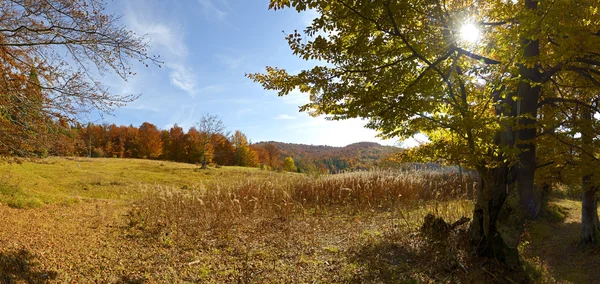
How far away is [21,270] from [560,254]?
10.4 meters

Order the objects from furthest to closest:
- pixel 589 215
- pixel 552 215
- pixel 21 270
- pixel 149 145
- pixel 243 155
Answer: pixel 243 155
pixel 149 145
pixel 552 215
pixel 589 215
pixel 21 270

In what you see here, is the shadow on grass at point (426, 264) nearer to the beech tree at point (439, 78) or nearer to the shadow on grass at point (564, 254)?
the beech tree at point (439, 78)

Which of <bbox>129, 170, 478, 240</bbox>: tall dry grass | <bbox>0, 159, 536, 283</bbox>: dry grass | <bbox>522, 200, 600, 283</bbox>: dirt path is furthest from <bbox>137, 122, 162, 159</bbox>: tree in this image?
<bbox>522, 200, 600, 283</bbox>: dirt path

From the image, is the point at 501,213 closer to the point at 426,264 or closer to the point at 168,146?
the point at 426,264

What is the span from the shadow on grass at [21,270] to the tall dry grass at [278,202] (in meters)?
1.98

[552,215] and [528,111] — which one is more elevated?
[528,111]

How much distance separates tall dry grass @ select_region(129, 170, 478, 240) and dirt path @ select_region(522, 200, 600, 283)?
1.71 m

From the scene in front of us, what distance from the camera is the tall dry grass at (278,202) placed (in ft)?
21.8

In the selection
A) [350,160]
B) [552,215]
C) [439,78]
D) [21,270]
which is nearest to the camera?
[21,270]

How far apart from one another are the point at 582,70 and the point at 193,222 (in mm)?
8705

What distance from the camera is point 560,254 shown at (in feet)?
22.2

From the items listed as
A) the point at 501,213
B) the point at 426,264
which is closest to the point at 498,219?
the point at 501,213

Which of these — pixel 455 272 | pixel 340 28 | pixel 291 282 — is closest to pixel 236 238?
pixel 291 282

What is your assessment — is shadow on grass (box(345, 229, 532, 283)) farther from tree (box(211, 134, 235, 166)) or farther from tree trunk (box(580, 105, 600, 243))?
tree (box(211, 134, 235, 166))
